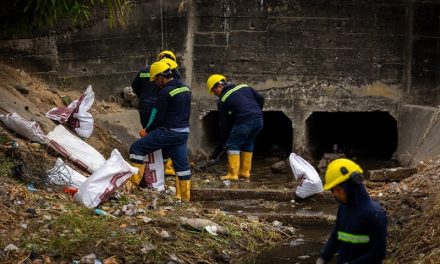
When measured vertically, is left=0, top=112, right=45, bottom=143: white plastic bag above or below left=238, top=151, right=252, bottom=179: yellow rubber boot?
above

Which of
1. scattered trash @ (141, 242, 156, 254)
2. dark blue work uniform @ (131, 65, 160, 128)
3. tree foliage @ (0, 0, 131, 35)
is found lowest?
scattered trash @ (141, 242, 156, 254)

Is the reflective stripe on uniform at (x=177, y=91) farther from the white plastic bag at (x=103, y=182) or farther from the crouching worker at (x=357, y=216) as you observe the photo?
the crouching worker at (x=357, y=216)

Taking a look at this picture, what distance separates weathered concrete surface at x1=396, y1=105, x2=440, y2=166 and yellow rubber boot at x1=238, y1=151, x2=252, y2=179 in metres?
2.67

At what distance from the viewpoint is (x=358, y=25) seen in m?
12.9

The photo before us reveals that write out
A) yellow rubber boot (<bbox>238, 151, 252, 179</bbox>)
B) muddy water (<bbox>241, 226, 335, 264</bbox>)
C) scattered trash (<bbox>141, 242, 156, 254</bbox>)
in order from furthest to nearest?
yellow rubber boot (<bbox>238, 151, 252, 179</bbox>) < muddy water (<bbox>241, 226, 335, 264</bbox>) < scattered trash (<bbox>141, 242, 156, 254</bbox>)

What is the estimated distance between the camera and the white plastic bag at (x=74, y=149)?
9031mm

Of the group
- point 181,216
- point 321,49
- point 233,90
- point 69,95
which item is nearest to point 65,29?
point 69,95

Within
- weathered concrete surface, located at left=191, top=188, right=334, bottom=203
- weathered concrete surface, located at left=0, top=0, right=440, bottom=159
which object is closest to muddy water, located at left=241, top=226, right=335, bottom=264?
weathered concrete surface, located at left=191, top=188, right=334, bottom=203

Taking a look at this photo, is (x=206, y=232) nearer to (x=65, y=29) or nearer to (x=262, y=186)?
(x=262, y=186)

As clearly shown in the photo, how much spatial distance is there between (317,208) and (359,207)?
395cm

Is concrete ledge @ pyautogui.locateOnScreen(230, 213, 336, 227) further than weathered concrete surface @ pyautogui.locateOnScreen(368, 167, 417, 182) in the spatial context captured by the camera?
No

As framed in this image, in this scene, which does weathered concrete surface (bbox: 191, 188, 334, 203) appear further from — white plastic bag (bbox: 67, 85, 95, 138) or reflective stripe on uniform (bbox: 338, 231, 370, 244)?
reflective stripe on uniform (bbox: 338, 231, 370, 244)

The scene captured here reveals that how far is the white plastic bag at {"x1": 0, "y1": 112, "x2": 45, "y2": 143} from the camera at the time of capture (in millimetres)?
8922

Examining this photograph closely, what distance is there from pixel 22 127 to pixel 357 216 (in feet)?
17.0
